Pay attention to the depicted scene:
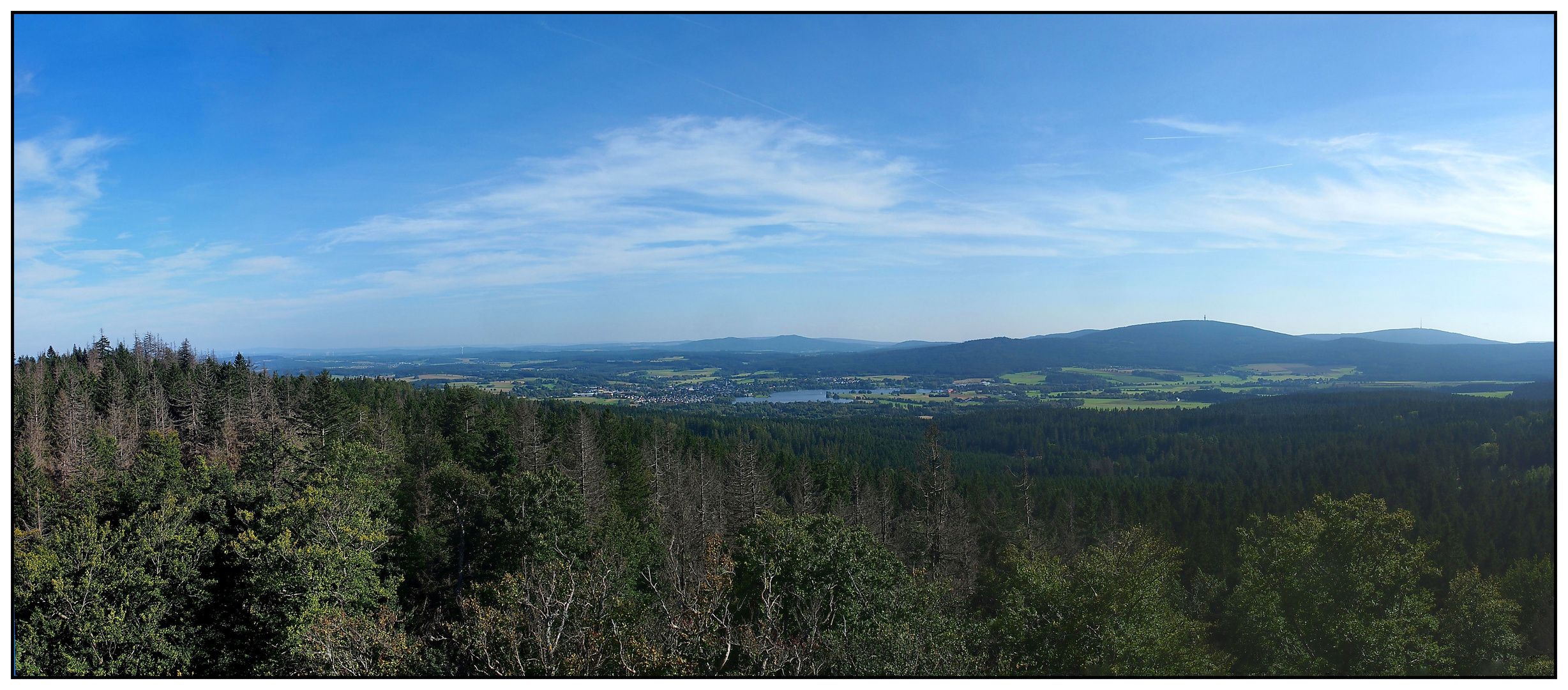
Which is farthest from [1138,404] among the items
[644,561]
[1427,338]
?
[644,561]

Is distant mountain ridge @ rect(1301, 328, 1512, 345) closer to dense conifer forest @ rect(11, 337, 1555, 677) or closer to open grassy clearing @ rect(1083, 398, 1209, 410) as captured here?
open grassy clearing @ rect(1083, 398, 1209, 410)

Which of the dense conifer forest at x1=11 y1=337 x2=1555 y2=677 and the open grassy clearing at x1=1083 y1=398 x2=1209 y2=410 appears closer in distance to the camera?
the dense conifer forest at x1=11 y1=337 x2=1555 y2=677

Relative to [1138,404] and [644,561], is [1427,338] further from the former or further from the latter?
[644,561]

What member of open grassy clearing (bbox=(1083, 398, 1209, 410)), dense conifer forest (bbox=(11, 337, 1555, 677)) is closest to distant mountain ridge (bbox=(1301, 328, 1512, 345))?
open grassy clearing (bbox=(1083, 398, 1209, 410))

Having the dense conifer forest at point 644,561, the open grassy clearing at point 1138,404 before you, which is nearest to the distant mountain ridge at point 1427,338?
the open grassy clearing at point 1138,404

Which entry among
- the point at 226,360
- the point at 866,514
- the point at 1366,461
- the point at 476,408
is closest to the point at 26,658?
the point at 476,408

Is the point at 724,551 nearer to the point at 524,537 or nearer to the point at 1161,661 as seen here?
the point at 524,537

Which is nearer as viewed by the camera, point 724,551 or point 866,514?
point 724,551

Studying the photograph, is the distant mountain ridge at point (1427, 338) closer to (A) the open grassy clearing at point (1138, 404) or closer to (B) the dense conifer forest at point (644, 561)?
(A) the open grassy clearing at point (1138, 404)
